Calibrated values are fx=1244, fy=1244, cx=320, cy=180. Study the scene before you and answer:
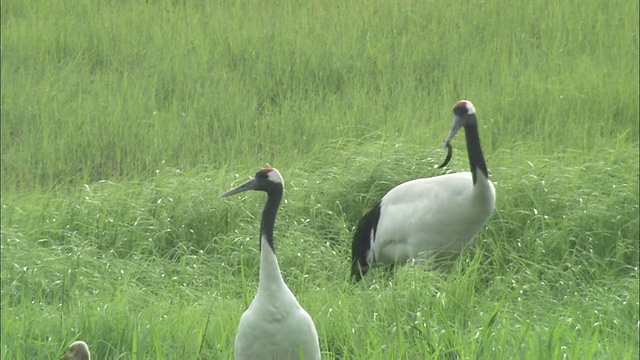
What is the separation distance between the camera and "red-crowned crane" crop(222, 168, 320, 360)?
228 centimetres

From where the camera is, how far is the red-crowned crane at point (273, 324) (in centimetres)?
228

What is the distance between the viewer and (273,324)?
230 centimetres

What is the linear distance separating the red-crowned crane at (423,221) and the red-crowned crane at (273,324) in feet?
3.98

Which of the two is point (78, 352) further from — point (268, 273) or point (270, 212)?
point (270, 212)

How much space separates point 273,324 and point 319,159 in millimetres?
1327

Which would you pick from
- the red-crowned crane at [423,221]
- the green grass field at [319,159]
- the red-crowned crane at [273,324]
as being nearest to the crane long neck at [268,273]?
the red-crowned crane at [273,324]

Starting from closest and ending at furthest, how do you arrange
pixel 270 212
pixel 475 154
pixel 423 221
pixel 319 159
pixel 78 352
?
pixel 78 352, pixel 270 212, pixel 475 154, pixel 319 159, pixel 423 221

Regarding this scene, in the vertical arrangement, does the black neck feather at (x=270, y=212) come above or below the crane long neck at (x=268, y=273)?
above

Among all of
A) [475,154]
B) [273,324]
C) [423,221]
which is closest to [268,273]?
[273,324]

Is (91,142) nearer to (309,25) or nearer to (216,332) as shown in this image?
(309,25)

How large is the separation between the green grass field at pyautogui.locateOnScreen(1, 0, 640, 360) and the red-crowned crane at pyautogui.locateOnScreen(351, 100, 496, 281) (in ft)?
0.19

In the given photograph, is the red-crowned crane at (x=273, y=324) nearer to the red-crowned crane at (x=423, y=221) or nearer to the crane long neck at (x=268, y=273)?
the crane long neck at (x=268, y=273)

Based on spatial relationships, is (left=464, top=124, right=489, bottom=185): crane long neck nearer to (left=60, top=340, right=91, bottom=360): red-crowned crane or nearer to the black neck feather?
the black neck feather

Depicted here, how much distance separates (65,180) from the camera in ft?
12.6
